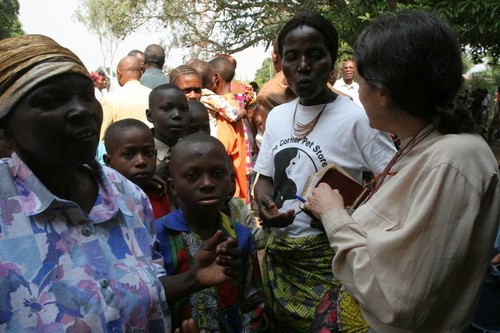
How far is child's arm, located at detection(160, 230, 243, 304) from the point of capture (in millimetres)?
1593

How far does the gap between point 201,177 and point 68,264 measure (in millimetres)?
973

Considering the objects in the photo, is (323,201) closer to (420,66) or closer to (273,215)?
(273,215)

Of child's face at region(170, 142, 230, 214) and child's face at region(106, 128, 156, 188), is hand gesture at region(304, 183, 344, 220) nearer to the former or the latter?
child's face at region(170, 142, 230, 214)

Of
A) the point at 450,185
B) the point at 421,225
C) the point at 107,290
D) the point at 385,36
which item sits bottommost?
the point at 107,290

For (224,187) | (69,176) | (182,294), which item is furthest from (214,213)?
(69,176)

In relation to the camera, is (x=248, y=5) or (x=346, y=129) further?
(x=248, y=5)

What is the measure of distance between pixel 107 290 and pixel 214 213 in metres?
0.93

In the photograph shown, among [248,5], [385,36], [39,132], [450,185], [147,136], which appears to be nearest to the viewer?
[39,132]

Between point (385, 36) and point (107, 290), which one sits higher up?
point (385, 36)

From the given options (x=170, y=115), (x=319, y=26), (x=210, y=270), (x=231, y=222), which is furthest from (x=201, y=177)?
(x=170, y=115)

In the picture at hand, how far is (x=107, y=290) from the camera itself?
4.34 feet

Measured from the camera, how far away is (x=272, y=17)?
1449 cm

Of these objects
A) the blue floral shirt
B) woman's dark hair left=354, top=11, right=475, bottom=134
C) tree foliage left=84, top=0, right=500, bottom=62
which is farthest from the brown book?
tree foliage left=84, top=0, right=500, bottom=62

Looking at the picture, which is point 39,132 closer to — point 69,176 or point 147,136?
point 69,176
